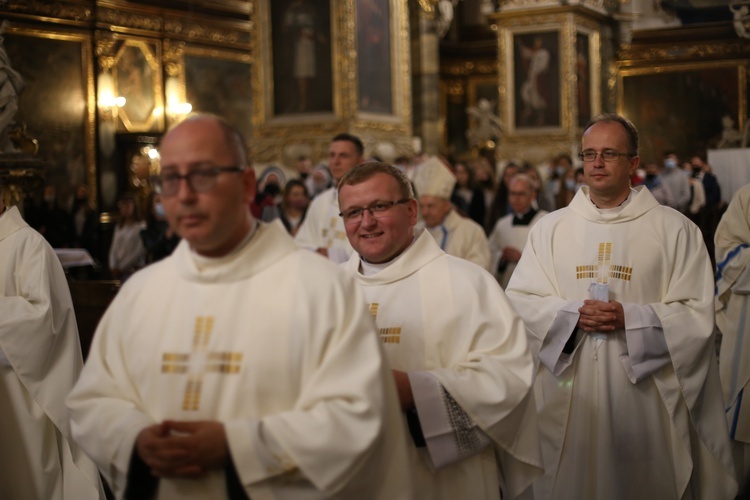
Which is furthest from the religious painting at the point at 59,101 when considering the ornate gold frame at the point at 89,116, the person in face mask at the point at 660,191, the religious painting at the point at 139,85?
the person in face mask at the point at 660,191

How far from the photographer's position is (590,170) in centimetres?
508

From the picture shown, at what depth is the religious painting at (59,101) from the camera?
60.8 feet

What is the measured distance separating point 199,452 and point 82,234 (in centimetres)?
1596

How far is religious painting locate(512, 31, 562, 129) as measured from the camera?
2128 cm

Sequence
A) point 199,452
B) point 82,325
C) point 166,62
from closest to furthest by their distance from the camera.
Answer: point 199,452, point 82,325, point 166,62

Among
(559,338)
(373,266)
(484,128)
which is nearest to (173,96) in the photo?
(484,128)

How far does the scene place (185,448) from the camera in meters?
2.63

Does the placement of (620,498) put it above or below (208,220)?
below

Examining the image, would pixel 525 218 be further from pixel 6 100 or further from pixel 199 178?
pixel 199 178

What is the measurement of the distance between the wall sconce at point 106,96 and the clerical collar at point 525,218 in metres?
12.8

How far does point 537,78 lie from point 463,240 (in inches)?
544

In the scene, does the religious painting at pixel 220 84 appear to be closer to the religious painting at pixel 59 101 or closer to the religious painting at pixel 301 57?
the religious painting at pixel 59 101

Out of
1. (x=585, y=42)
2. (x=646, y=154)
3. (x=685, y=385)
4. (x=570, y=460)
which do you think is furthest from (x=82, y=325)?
(x=646, y=154)

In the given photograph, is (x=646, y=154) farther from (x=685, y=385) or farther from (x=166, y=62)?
(x=685, y=385)
